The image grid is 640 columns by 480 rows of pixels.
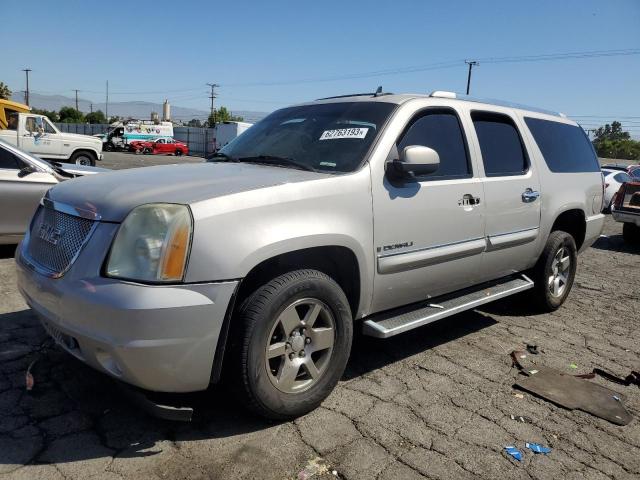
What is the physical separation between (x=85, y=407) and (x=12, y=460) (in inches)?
20.4

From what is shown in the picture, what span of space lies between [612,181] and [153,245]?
15.9 meters

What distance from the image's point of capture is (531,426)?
10.2 feet

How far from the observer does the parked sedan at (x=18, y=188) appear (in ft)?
20.2

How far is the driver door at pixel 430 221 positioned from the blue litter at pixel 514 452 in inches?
43.3

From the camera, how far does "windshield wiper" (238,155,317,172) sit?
3.38 meters

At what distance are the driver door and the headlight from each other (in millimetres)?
1240

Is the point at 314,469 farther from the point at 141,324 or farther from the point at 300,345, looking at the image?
the point at 141,324

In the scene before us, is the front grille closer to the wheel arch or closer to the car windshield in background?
the car windshield in background

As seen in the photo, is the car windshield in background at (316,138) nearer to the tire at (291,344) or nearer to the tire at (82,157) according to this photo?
the tire at (291,344)

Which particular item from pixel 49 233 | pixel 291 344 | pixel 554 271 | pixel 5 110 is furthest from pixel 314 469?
pixel 5 110

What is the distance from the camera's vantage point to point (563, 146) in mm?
5250

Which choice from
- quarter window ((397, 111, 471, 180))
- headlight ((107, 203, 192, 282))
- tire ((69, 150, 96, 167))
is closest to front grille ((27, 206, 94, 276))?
headlight ((107, 203, 192, 282))

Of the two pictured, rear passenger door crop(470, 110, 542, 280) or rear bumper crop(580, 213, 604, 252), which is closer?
rear passenger door crop(470, 110, 542, 280)

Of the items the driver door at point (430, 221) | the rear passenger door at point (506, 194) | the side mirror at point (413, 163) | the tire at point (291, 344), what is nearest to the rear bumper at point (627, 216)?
the rear passenger door at point (506, 194)
